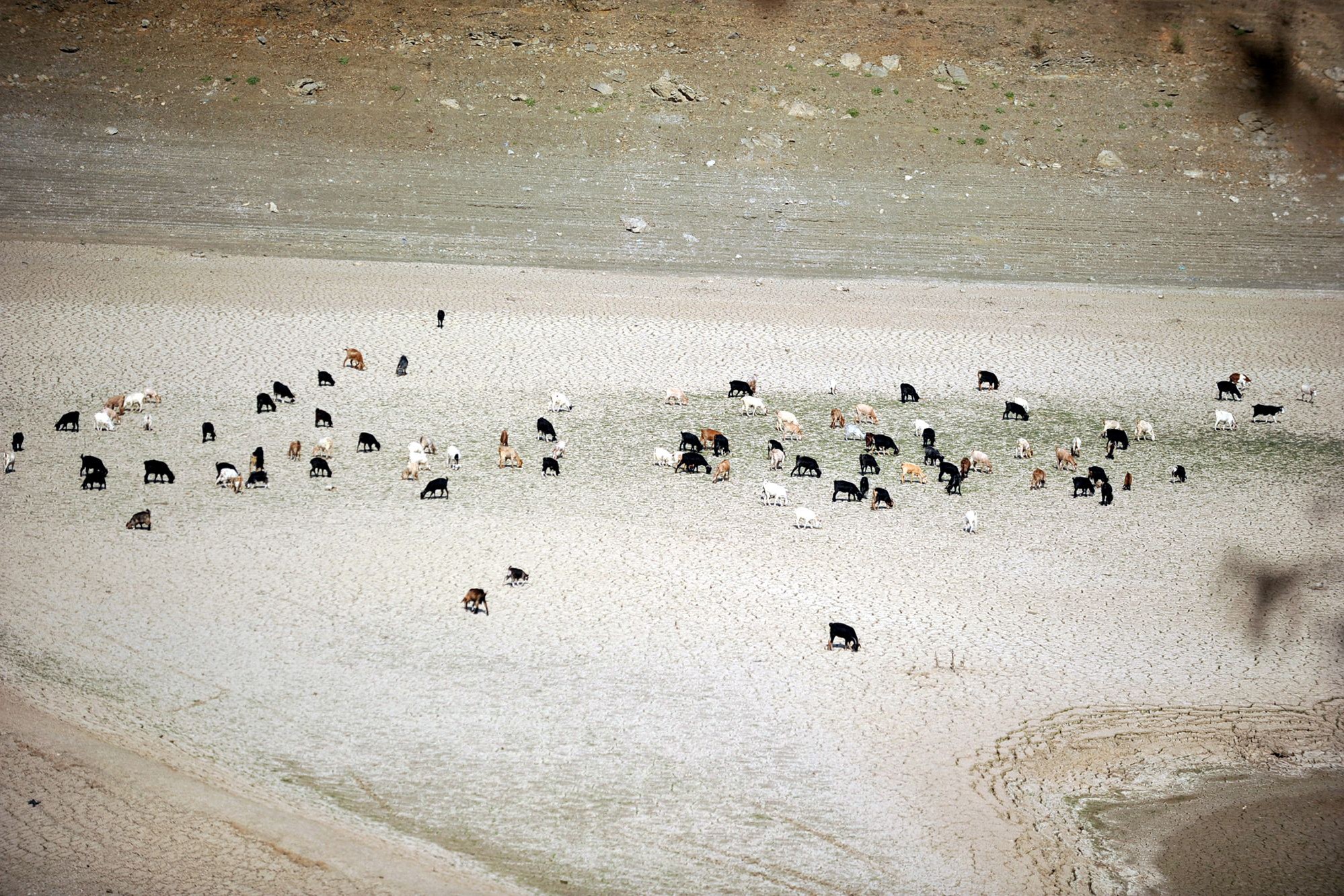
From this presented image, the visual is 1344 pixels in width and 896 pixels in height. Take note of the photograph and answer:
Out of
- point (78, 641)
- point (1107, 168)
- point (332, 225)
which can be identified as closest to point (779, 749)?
point (78, 641)

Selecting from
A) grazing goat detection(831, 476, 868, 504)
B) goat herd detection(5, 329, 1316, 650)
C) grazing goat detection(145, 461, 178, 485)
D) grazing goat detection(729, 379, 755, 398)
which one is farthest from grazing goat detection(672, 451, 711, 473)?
grazing goat detection(145, 461, 178, 485)

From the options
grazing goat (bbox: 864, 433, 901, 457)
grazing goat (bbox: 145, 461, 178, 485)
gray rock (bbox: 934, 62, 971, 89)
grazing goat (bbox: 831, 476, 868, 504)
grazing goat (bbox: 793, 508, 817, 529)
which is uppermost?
gray rock (bbox: 934, 62, 971, 89)

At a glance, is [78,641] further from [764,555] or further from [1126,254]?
[1126,254]

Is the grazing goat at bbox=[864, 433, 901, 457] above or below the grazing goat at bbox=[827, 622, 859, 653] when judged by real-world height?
above

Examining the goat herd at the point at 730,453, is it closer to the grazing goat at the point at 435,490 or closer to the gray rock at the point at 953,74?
the grazing goat at the point at 435,490

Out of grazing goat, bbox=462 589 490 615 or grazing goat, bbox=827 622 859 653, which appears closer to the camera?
grazing goat, bbox=827 622 859 653

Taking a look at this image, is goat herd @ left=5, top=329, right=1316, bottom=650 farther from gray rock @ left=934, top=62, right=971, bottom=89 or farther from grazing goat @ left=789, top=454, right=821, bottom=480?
gray rock @ left=934, top=62, right=971, bottom=89
